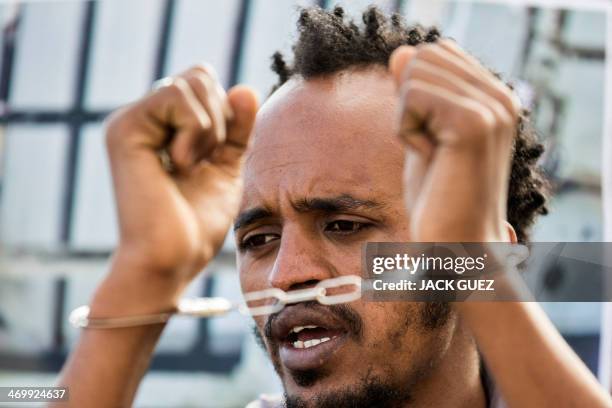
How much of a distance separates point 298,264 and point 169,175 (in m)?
0.48

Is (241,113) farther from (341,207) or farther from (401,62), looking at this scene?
(341,207)

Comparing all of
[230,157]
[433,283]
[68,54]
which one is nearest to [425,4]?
[68,54]

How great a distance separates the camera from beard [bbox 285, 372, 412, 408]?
5.74ft

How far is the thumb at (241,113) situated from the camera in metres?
1.35

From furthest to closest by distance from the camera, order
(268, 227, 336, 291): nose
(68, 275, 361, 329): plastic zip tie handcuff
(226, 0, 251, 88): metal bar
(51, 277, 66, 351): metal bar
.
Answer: (51, 277, 66, 351): metal bar
(226, 0, 251, 88): metal bar
(268, 227, 336, 291): nose
(68, 275, 361, 329): plastic zip tie handcuff

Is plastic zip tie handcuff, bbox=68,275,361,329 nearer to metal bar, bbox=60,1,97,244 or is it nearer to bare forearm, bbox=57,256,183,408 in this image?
bare forearm, bbox=57,256,183,408

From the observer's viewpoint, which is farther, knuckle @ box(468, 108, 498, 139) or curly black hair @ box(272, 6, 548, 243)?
curly black hair @ box(272, 6, 548, 243)

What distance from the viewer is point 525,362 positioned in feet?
3.85

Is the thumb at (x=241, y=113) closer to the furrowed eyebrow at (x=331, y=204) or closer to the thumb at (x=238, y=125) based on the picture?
the thumb at (x=238, y=125)

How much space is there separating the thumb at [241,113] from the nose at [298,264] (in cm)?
40

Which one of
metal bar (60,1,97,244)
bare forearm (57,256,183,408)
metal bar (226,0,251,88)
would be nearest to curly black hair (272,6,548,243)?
bare forearm (57,256,183,408)

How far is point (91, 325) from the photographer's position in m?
1.34

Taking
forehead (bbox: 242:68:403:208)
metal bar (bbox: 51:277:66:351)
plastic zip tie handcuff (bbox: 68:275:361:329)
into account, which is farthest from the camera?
metal bar (bbox: 51:277:66:351)

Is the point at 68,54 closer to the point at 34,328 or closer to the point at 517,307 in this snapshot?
the point at 34,328
